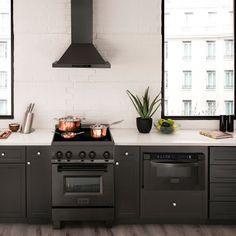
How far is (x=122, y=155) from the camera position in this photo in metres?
4.16

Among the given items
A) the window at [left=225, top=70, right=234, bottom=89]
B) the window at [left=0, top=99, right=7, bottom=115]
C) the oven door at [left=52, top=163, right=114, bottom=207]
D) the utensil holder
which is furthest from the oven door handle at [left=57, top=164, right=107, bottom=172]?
the window at [left=225, top=70, right=234, bottom=89]

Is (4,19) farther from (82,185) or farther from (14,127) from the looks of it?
(82,185)

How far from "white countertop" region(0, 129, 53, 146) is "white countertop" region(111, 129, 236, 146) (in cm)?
70

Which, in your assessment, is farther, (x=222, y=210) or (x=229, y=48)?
(x=229, y=48)

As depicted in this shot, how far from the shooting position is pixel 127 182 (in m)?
4.19

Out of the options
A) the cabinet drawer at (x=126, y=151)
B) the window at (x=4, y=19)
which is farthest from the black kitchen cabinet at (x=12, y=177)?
the window at (x=4, y=19)

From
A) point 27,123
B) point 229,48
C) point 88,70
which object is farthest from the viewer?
point 229,48

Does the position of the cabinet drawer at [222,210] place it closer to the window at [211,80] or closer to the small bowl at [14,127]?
the window at [211,80]

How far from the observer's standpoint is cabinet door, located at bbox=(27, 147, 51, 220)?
13.6 ft

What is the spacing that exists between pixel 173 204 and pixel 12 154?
5.49ft

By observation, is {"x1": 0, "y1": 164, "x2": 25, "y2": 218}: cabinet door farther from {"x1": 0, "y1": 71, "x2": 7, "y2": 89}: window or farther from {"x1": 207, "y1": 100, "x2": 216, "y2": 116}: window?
{"x1": 207, "y1": 100, "x2": 216, "y2": 116}: window

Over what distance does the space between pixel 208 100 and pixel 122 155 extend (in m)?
1.49

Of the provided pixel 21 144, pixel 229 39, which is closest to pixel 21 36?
pixel 21 144

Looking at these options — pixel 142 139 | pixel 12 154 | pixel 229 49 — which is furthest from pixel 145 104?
pixel 12 154
